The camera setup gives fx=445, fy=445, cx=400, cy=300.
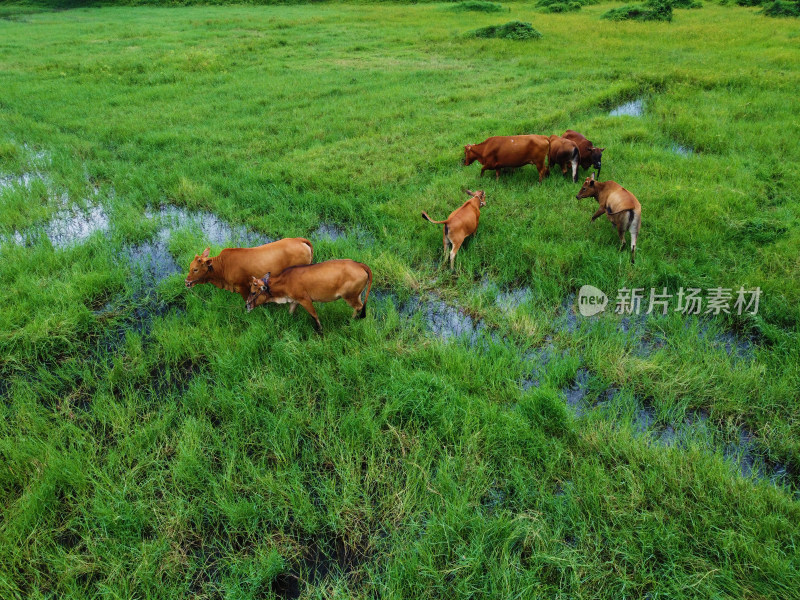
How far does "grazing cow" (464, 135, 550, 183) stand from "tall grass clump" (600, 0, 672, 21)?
19.3 m

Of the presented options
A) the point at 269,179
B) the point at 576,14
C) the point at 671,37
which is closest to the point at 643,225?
the point at 269,179

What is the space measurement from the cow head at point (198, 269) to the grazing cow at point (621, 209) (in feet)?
15.7

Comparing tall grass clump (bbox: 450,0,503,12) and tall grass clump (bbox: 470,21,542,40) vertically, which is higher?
tall grass clump (bbox: 450,0,503,12)

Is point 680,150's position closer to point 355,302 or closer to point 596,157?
point 596,157

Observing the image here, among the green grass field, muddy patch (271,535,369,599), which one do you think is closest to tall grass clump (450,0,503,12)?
the green grass field

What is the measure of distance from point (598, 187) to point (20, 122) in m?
13.3

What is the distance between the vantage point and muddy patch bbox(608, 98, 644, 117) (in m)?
10.4

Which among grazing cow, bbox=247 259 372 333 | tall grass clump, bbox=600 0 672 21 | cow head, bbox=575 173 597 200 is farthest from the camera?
tall grass clump, bbox=600 0 672 21

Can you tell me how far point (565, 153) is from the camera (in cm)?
728

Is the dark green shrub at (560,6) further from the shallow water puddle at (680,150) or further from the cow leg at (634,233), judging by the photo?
the cow leg at (634,233)

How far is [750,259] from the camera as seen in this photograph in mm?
5172

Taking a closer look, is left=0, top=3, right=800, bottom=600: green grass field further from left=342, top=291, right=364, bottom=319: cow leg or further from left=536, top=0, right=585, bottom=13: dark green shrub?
left=536, top=0, right=585, bottom=13: dark green shrub

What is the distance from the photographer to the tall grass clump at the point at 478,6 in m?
26.3

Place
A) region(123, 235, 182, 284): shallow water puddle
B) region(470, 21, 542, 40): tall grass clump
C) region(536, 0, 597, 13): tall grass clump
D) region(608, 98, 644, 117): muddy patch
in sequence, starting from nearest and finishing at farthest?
region(123, 235, 182, 284): shallow water puddle < region(608, 98, 644, 117): muddy patch < region(470, 21, 542, 40): tall grass clump < region(536, 0, 597, 13): tall grass clump
